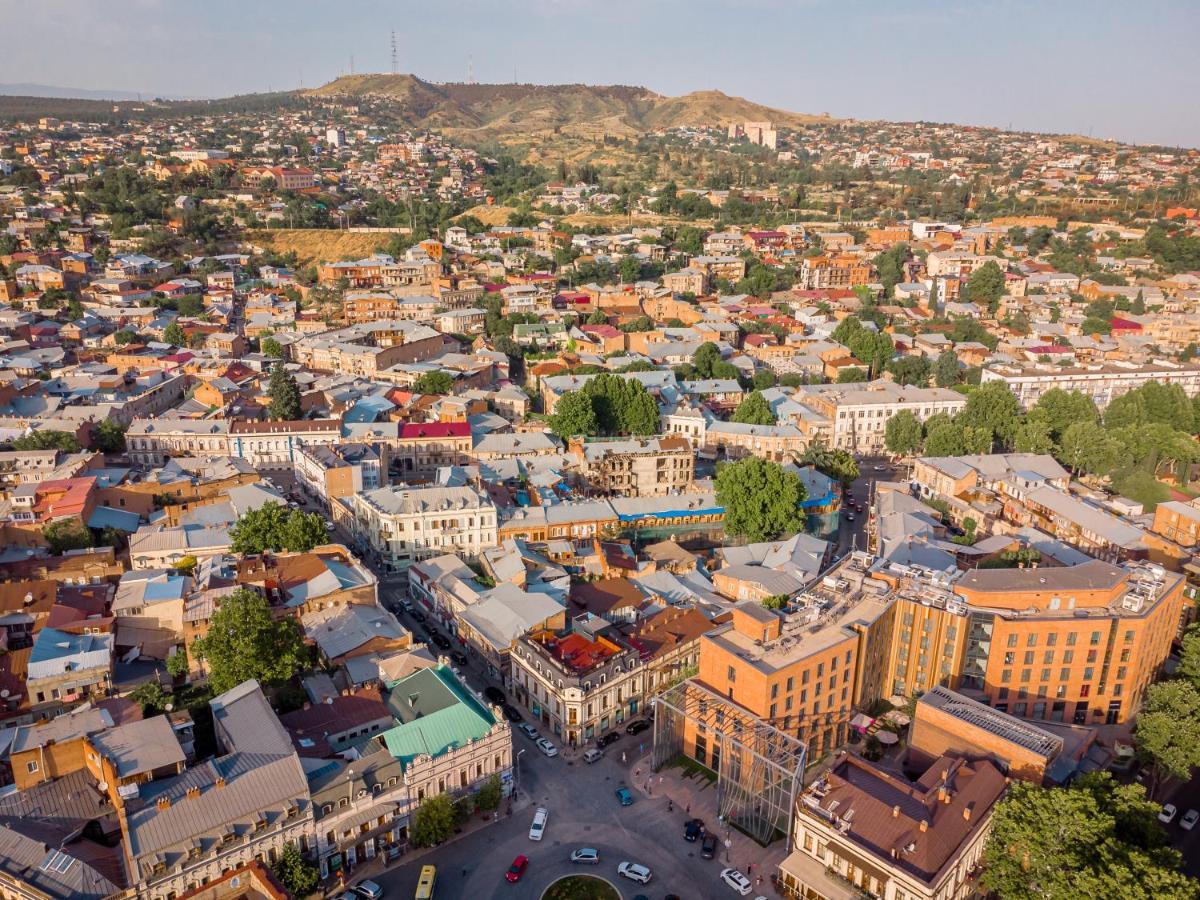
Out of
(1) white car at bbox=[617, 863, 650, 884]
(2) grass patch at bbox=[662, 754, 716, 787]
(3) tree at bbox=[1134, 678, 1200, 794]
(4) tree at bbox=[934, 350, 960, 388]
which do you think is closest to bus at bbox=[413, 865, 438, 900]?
(1) white car at bbox=[617, 863, 650, 884]

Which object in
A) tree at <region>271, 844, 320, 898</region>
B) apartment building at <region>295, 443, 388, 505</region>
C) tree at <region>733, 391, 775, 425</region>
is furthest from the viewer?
tree at <region>733, 391, 775, 425</region>

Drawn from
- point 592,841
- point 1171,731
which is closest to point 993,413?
point 1171,731

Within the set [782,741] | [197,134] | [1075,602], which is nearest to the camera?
[782,741]

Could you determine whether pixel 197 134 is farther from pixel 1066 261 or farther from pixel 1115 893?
pixel 1115 893

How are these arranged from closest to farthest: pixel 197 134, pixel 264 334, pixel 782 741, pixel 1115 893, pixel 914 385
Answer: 1. pixel 1115 893
2. pixel 782 741
3. pixel 914 385
4. pixel 264 334
5. pixel 197 134

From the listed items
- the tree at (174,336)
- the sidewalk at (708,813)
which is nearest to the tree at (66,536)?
the sidewalk at (708,813)

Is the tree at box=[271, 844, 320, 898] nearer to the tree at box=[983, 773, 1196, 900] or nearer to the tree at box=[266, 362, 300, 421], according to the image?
the tree at box=[983, 773, 1196, 900]

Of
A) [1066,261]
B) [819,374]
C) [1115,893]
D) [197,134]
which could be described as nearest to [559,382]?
[819,374]
